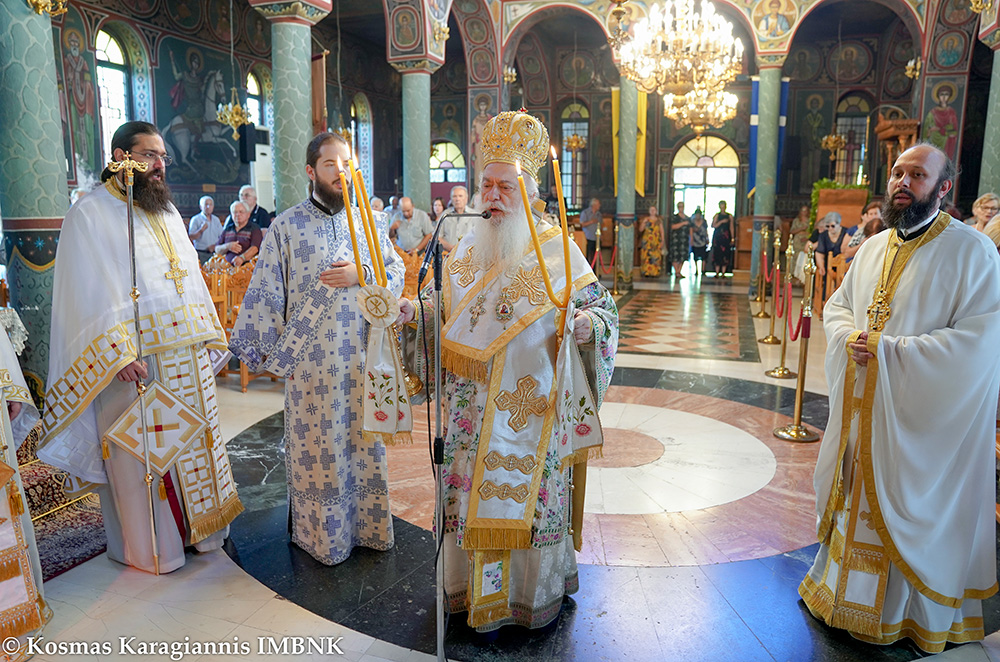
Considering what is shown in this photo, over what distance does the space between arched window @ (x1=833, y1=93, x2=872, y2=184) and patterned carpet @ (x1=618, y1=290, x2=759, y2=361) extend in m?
7.74

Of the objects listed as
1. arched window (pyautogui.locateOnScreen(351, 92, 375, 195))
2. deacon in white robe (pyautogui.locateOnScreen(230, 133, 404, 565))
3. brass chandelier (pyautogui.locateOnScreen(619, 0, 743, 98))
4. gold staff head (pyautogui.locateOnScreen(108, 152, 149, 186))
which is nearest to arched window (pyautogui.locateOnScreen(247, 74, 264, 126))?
arched window (pyautogui.locateOnScreen(351, 92, 375, 195))

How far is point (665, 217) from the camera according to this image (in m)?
20.3

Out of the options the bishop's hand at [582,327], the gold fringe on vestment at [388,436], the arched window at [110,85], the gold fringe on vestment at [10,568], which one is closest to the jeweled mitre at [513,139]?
the bishop's hand at [582,327]

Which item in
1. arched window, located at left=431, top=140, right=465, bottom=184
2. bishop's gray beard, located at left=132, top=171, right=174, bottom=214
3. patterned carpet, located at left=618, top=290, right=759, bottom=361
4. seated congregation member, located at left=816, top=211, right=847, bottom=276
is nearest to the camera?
bishop's gray beard, located at left=132, top=171, right=174, bottom=214

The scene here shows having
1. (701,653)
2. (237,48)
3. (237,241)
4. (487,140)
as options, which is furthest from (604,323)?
(237,48)

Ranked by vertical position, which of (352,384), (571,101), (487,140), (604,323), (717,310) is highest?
(571,101)

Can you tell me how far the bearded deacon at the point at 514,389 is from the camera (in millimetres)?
2662

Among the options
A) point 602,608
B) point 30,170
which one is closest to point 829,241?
point 602,608

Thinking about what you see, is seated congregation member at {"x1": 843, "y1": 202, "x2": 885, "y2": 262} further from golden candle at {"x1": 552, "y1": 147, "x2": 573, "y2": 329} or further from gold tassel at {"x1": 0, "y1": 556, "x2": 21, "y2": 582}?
gold tassel at {"x1": 0, "y1": 556, "x2": 21, "y2": 582}

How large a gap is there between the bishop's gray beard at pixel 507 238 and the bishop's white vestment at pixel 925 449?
1.33 meters

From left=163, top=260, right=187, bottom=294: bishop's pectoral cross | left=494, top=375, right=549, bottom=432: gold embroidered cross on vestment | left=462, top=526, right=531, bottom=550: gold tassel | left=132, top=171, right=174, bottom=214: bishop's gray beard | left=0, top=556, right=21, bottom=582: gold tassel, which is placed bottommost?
left=0, top=556, right=21, bottom=582: gold tassel

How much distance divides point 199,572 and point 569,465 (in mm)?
1826

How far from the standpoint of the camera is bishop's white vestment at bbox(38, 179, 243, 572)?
3.17 meters

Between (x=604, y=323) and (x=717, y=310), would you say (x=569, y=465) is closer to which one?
(x=604, y=323)
